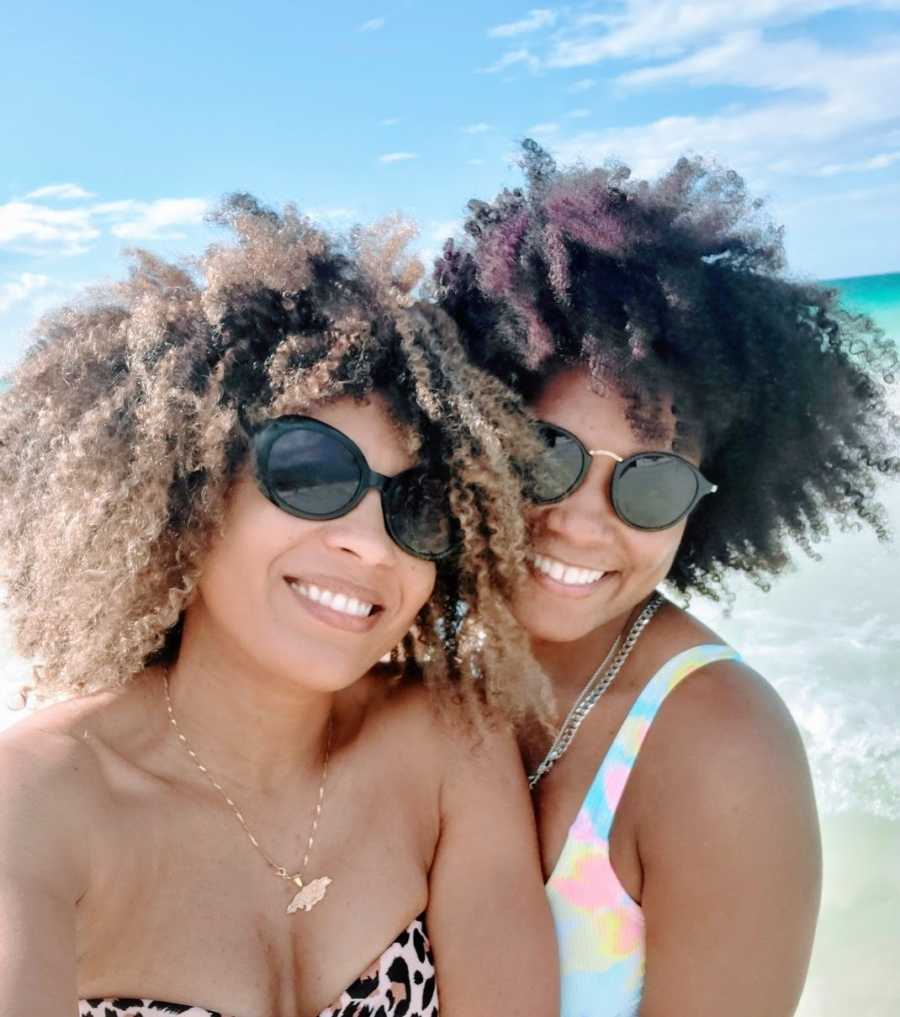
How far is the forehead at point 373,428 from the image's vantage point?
236cm

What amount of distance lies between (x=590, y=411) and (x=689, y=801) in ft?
3.42

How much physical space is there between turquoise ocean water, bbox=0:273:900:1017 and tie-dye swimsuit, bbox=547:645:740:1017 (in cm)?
160

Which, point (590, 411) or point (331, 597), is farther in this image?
point (590, 411)

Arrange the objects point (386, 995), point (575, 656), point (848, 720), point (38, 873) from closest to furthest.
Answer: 1. point (38, 873)
2. point (386, 995)
3. point (575, 656)
4. point (848, 720)

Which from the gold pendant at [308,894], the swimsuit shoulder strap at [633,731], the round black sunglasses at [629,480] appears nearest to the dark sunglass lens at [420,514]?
the round black sunglasses at [629,480]

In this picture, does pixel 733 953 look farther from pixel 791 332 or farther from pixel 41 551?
pixel 41 551

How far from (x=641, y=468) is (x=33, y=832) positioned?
1738mm

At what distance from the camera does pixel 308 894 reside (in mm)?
2398

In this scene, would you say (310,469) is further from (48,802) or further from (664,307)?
(664,307)

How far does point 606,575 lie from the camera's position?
9.65 ft

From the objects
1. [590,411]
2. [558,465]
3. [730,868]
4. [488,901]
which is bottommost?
[488,901]

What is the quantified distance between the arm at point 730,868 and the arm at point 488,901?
0.98 ft

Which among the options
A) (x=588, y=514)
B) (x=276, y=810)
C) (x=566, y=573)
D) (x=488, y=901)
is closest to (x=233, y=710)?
(x=276, y=810)

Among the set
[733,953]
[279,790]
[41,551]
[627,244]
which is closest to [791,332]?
[627,244]
